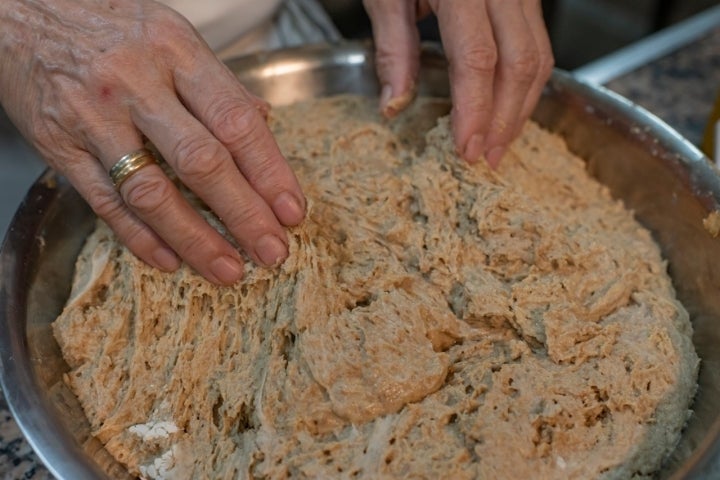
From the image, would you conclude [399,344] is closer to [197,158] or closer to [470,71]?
[197,158]

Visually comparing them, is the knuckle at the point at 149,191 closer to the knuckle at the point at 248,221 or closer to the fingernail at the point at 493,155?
the knuckle at the point at 248,221

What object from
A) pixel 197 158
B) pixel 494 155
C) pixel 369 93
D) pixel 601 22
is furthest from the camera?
pixel 601 22

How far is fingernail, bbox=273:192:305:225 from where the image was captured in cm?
114

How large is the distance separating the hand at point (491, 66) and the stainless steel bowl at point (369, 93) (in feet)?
0.69

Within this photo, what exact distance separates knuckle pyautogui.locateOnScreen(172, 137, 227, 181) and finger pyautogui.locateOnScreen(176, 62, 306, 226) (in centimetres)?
4

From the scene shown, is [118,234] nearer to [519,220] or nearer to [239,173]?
[239,173]

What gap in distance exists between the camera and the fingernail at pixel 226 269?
114cm

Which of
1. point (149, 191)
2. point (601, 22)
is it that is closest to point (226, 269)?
point (149, 191)

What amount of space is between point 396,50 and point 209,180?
0.62 metres

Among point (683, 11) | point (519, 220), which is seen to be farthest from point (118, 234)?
point (683, 11)

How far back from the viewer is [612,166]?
1.53 metres

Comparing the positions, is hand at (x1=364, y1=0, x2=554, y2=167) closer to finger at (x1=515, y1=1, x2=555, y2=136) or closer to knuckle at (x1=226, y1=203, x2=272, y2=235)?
finger at (x1=515, y1=1, x2=555, y2=136)

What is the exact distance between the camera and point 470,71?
1.32 m

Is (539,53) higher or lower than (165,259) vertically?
higher
